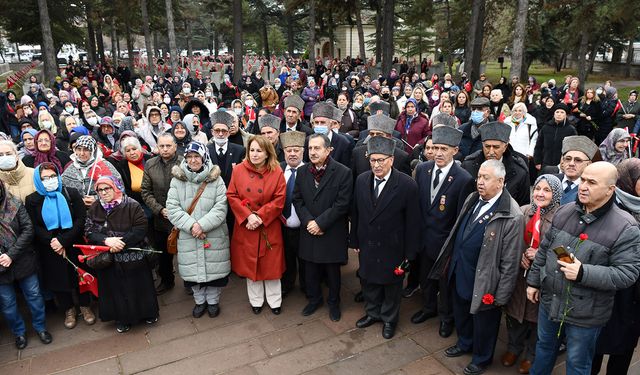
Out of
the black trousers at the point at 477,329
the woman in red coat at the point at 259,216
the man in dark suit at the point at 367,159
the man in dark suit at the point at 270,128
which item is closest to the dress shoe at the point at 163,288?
the woman in red coat at the point at 259,216

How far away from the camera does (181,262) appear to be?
16.4 ft

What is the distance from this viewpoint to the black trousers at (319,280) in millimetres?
5039

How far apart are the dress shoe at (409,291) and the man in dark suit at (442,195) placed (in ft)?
2.58

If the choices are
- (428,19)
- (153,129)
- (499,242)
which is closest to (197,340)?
(499,242)

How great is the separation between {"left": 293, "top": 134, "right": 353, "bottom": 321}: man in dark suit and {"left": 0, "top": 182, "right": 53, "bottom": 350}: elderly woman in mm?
2711

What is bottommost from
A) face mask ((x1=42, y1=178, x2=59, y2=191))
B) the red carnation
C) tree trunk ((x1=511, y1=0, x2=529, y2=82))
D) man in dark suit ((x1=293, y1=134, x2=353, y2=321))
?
the red carnation

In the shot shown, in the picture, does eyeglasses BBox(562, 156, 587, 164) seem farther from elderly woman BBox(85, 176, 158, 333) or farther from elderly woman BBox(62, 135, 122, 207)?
elderly woman BBox(62, 135, 122, 207)

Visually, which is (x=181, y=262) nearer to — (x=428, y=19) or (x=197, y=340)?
(x=197, y=340)

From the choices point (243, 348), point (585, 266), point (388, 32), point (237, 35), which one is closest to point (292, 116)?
point (243, 348)

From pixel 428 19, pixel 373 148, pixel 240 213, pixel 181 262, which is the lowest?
pixel 181 262

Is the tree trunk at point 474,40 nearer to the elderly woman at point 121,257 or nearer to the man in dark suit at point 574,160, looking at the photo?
the man in dark suit at point 574,160

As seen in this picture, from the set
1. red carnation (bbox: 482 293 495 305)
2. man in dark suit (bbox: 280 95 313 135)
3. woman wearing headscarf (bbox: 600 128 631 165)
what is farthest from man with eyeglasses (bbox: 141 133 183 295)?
woman wearing headscarf (bbox: 600 128 631 165)

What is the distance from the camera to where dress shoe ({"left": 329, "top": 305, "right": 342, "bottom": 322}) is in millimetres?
5059

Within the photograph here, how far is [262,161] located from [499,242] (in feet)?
8.06
